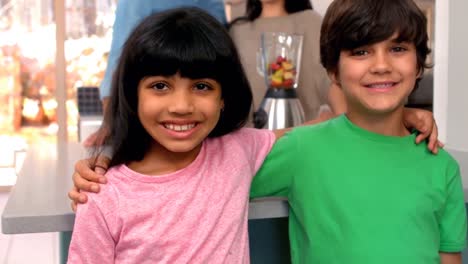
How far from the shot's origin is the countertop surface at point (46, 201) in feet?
3.41

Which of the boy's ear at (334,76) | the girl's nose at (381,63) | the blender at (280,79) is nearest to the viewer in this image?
the girl's nose at (381,63)

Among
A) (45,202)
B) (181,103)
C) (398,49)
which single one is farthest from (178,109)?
(398,49)

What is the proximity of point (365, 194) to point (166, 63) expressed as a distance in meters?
0.38

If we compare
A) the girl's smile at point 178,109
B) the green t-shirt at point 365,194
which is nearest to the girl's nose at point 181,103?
the girl's smile at point 178,109

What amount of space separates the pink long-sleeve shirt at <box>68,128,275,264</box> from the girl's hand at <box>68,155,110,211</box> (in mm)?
11

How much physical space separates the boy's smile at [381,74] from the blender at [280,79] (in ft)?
1.85

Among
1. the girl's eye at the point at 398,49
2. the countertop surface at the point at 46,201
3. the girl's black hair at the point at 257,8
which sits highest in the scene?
the girl's black hair at the point at 257,8

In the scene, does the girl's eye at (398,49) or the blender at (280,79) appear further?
the blender at (280,79)

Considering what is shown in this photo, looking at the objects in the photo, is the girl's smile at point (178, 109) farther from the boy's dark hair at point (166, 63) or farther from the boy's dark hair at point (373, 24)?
the boy's dark hair at point (373, 24)

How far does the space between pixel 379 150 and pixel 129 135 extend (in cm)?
40

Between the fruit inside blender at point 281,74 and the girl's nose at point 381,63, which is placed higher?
the girl's nose at point 381,63

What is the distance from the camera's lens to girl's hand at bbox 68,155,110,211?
3.25ft

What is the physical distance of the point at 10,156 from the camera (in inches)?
158

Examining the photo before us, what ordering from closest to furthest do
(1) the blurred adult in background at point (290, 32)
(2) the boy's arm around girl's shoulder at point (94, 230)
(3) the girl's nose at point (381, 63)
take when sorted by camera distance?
1. (2) the boy's arm around girl's shoulder at point (94, 230)
2. (3) the girl's nose at point (381, 63)
3. (1) the blurred adult in background at point (290, 32)
